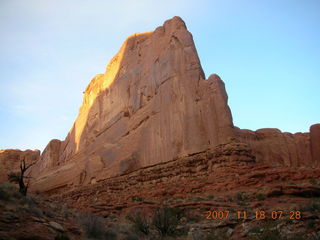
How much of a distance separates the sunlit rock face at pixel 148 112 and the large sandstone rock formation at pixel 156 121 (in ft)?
0.21

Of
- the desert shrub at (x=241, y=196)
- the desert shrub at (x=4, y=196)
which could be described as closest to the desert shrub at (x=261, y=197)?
the desert shrub at (x=241, y=196)

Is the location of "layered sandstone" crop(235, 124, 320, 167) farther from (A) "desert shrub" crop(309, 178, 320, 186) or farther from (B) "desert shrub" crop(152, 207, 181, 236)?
(B) "desert shrub" crop(152, 207, 181, 236)

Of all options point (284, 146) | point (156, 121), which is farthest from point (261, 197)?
point (284, 146)

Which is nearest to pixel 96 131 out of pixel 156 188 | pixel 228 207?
pixel 156 188

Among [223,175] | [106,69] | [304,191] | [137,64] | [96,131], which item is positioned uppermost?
[106,69]

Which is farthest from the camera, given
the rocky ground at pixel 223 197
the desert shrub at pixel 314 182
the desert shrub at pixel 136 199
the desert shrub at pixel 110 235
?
the desert shrub at pixel 136 199

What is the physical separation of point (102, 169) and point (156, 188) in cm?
894

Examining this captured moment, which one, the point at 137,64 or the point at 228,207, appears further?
the point at 137,64

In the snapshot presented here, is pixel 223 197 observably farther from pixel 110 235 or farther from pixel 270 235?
pixel 110 235

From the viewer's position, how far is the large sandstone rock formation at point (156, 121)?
2297 centimetres

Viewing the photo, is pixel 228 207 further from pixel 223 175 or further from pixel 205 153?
pixel 205 153

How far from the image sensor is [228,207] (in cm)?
1459
